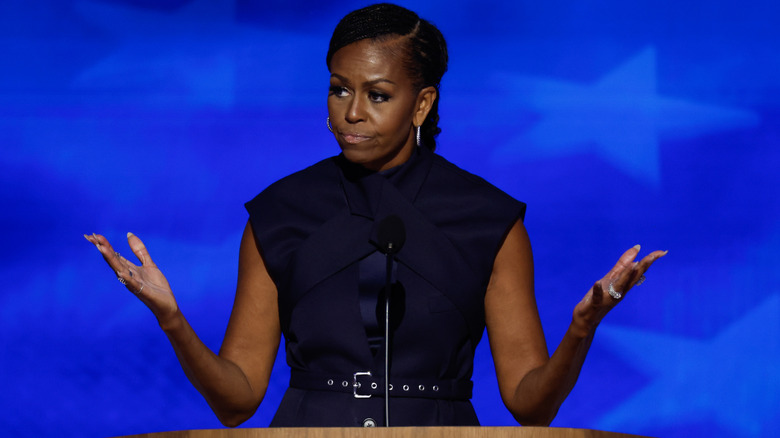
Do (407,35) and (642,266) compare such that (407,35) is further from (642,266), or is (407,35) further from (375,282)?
(642,266)

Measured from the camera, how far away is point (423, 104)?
2.20 metres

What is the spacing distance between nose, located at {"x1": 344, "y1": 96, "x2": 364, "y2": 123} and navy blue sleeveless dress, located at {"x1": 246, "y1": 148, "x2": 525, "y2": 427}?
0.15 meters

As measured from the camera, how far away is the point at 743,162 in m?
3.05

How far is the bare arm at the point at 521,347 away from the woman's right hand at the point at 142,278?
0.60 m

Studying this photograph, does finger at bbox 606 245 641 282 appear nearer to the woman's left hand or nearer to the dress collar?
the woman's left hand

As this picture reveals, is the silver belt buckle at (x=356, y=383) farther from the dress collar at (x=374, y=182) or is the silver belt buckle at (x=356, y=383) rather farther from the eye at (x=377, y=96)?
the eye at (x=377, y=96)

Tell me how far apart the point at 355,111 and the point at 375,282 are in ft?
0.97

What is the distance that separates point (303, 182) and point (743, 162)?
4.39 feet

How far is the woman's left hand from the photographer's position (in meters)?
1.60

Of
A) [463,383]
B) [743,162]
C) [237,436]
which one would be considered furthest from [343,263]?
[743,162]

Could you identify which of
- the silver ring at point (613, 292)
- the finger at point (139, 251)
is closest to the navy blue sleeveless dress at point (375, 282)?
the finger at point (139, 251)

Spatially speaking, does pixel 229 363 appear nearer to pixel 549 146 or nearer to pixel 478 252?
pixel 478 252

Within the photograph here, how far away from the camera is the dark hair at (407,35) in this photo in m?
2.12

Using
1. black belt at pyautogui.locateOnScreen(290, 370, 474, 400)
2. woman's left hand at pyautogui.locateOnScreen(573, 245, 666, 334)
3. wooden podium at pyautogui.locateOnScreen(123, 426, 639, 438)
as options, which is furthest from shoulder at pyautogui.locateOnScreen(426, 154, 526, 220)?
wooden podium at pyautogui.locateOnScreen(123, 426, 639, 438)
